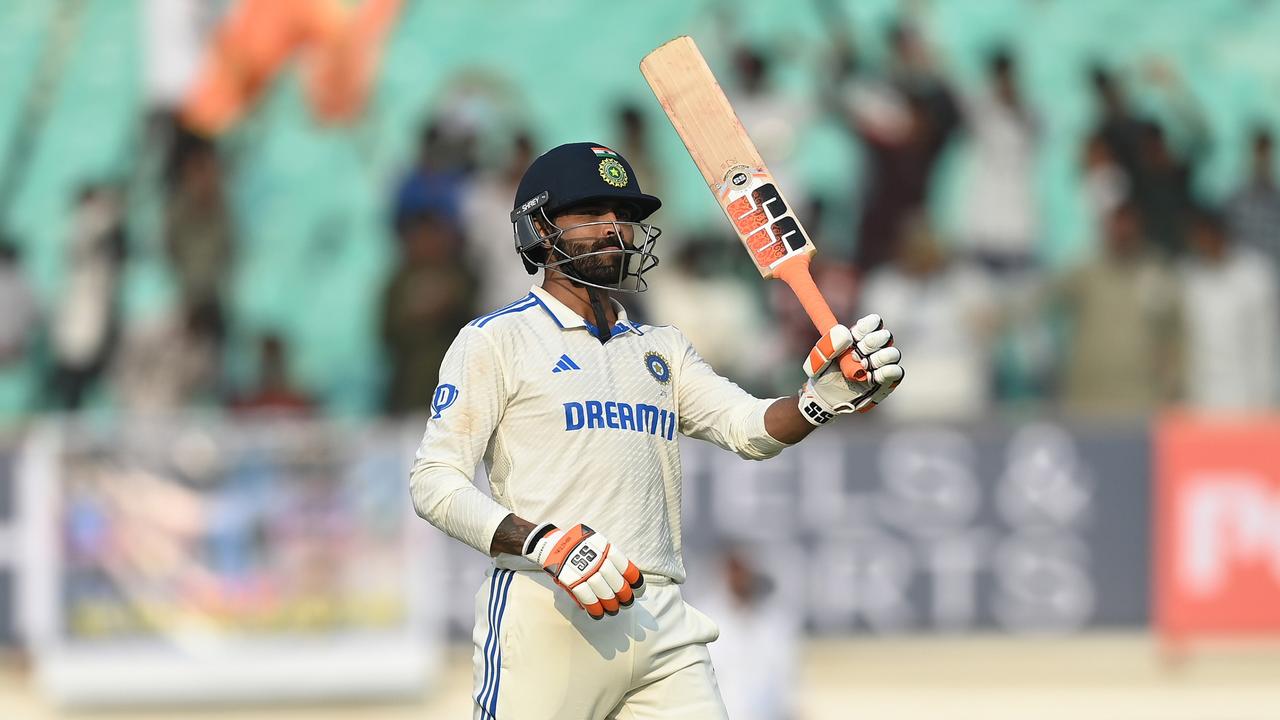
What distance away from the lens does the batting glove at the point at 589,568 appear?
12.8 feet

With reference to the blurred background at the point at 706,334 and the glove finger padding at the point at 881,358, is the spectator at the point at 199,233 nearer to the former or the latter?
the blurred background at the point at 706,334

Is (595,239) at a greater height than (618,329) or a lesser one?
greater

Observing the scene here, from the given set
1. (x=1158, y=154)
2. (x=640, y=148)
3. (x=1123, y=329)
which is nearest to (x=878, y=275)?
(x=1123, y=329)

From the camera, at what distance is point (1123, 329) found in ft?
36.7

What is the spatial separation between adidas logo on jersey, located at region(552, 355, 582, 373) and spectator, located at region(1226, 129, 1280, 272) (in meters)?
8.12

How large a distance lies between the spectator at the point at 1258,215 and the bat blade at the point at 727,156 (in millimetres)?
7674

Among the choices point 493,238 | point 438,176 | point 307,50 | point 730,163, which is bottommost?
point 730,163

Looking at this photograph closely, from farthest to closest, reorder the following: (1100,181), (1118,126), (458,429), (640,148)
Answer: (1118,126) → (1100,181) → (640,148) → (458,429)

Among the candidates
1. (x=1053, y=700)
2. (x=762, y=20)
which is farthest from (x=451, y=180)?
(x=1053, y=700)

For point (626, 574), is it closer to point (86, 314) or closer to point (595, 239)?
point (595, 239)

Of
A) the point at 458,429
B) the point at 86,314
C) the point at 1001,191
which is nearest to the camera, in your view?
the point at 458,429

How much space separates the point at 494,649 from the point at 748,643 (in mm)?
4806

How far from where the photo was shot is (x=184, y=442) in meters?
10.3

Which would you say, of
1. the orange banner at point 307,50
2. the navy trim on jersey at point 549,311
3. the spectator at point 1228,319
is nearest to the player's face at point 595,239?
the navy trim on jersey at point 549,311
